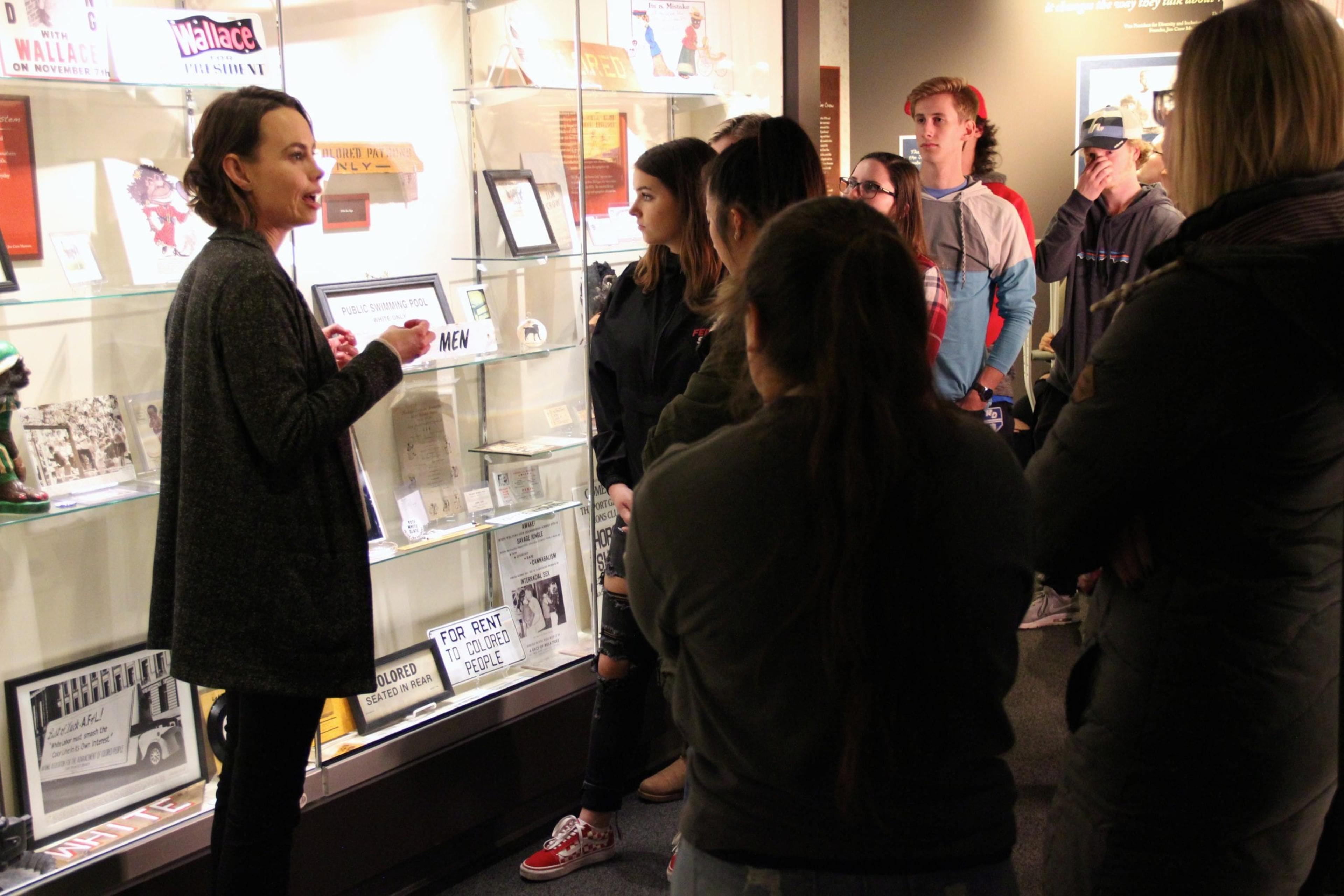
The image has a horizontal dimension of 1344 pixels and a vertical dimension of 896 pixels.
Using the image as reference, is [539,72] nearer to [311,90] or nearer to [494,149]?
[494,149]

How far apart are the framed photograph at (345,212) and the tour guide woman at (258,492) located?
76 cm

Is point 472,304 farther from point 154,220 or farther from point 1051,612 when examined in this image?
point 1051,612

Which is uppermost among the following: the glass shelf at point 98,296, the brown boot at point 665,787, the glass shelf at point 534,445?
the glass shelf at point 98,296

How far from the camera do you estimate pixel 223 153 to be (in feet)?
6.59

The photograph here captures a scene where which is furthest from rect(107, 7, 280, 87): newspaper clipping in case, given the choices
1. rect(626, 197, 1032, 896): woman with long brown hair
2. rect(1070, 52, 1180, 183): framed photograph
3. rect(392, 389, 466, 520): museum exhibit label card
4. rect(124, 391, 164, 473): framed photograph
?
rect(1070, 52, 1180, 183): framed photograph

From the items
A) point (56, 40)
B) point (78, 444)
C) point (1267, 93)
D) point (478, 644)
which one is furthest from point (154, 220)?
point (1267, 93)

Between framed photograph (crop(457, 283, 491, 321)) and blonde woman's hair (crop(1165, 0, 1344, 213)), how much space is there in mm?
2150

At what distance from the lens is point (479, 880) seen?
9.46 feet

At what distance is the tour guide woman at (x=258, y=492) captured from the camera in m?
1.92

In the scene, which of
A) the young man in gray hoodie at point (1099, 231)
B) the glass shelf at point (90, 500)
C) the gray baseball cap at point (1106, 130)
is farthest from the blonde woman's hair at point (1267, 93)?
the gray baseball cap at point (1106, 130)

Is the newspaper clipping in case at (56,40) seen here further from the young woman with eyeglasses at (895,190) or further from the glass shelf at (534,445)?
the young woman with eyeglasses at (895,190)

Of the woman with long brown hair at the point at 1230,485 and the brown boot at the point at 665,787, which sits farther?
the brown boot at the point at 665,787

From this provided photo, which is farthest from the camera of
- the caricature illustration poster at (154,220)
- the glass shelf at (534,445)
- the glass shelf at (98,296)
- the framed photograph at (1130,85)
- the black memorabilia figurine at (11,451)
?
the framed photograph at (1130,85)

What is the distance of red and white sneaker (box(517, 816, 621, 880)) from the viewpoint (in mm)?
2844
